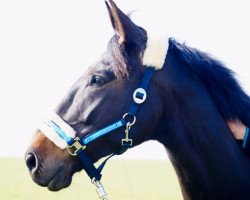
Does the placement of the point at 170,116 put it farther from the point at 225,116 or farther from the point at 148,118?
the point at 225,116

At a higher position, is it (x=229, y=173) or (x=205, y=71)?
(x=205, y=71)

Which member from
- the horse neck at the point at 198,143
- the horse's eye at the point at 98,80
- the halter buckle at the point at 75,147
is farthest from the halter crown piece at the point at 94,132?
the horse's eye at the point at 98,80

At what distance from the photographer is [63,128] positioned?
15.5ft

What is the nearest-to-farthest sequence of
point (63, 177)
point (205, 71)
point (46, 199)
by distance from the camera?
1. point (63, 177)
2. point (205, 71)
3. point (46, 199)

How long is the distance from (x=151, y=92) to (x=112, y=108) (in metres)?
0.44

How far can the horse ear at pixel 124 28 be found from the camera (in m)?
4.68

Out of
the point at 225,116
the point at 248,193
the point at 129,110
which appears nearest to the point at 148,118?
the point at 129,110

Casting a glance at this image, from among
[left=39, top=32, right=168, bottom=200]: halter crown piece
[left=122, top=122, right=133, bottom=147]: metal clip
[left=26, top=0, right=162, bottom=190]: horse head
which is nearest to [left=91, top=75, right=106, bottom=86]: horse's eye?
[left=26, top=0, right=162, bottom=190]: horse head

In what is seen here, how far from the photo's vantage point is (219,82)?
5023 millimetres

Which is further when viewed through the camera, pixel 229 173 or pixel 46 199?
pixel 46 199

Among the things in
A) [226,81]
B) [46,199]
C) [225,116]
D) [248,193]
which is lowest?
[46,199]

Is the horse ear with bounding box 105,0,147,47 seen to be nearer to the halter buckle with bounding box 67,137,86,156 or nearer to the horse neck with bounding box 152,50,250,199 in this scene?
the horse neck with bounding box 152,50,250,199

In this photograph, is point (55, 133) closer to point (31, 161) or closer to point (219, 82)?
point (31, 161)

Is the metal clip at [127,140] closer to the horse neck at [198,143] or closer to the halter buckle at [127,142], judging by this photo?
the halter buckle at [127,142]
